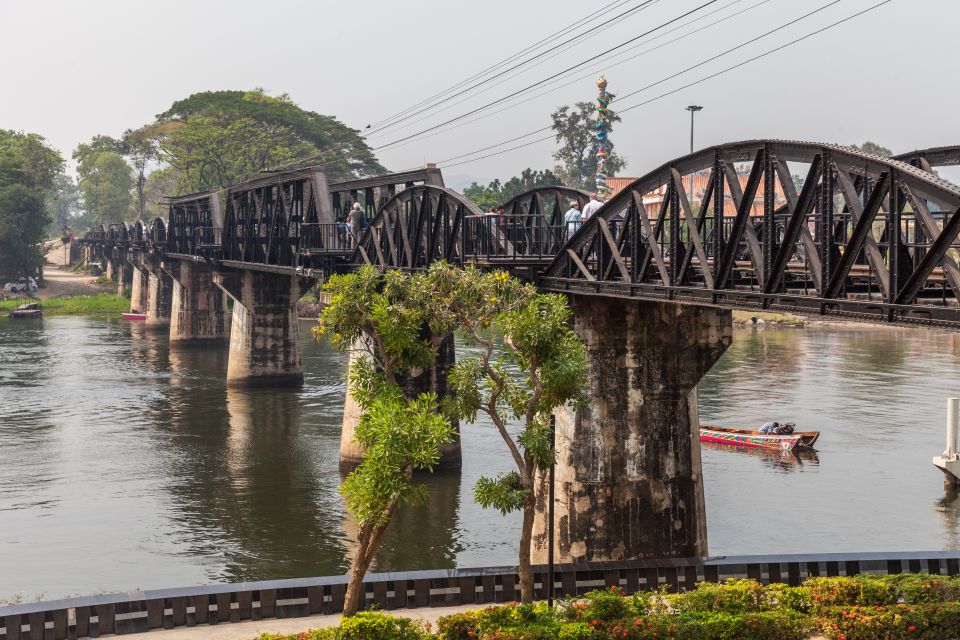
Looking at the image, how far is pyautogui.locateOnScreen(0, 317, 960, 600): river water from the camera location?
127 feet

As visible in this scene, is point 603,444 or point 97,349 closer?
point 603,444

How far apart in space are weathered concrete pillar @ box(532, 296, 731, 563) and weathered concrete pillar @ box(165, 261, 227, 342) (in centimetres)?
7830

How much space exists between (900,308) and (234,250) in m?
63.2

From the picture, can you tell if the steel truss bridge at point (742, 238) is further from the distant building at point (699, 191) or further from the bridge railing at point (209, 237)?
the distant building at point (699, 191)

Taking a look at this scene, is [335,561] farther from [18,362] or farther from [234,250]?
[18,362]

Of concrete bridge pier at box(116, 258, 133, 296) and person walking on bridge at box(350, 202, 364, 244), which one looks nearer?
person walking on bridge at box(350, 202, 364, 244)

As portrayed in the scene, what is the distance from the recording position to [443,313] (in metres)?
24.3

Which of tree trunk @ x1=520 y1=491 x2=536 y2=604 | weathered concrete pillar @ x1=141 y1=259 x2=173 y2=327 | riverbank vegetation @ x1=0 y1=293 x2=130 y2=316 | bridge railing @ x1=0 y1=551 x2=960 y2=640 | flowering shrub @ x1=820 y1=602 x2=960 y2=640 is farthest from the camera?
riverbank vegetation @ x1=0 y1=293 x2=130 y2=316

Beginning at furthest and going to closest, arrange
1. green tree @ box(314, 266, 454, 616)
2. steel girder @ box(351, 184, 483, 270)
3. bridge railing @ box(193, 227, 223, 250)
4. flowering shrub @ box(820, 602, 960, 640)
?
bridge railing @ box(193, 227, 223, 250)
steel girder @ box(351, 184, 483, 270)
green tree @ box(314, 266, 454, 616)
flowering shrub @ box(820, 602, 960, 640)

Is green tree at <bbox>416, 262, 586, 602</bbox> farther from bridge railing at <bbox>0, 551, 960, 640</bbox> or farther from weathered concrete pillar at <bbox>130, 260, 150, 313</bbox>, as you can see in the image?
weathered concrete pillar at <bbox>130, 260, 150, 313</bbox>

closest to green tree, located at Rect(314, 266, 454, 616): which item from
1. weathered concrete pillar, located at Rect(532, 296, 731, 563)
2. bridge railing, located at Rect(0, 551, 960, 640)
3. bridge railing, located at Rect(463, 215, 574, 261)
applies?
bridge railing, located at Rect(0, 551, 960, 640)

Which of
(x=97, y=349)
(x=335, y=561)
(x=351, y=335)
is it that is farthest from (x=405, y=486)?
(x=97, y=349)

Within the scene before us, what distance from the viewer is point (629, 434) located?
3225 centimetres

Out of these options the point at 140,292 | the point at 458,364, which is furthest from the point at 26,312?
the point at 458,364
